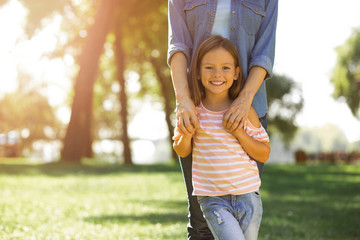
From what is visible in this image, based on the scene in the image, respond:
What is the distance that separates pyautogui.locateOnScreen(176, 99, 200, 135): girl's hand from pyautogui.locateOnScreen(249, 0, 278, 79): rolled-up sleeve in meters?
0.58

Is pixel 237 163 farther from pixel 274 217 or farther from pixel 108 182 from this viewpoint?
pixel 108 182

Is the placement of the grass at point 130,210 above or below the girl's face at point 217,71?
below

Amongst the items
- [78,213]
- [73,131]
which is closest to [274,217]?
[78,213]

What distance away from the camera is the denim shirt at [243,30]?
11.9ft

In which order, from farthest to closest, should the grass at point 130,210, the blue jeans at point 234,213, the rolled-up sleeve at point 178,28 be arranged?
the grass at point 130,210 < the rolled-up sleeve at point 178,28 < the blue jeans at point 234,213

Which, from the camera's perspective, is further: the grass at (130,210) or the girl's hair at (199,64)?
the grass at (130,210)

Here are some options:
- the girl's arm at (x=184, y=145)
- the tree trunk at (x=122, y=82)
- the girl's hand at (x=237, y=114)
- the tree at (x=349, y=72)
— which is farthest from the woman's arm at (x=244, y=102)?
the tree at (x=349, y=72)

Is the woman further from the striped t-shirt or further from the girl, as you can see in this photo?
Result: the striped t-shirt

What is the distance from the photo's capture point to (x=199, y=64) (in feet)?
11.4

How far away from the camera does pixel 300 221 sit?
801cm

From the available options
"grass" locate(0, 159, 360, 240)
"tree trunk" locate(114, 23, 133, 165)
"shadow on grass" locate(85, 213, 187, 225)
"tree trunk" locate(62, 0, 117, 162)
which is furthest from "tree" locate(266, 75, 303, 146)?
"shadow on grass" locate(85, 213, 187, 225)

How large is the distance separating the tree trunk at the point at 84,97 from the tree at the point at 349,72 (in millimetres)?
21202

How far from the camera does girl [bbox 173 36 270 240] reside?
10.7 ft

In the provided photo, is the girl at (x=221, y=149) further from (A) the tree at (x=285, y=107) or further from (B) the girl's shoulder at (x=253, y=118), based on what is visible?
(A) the tree at (x=285, y=107)
